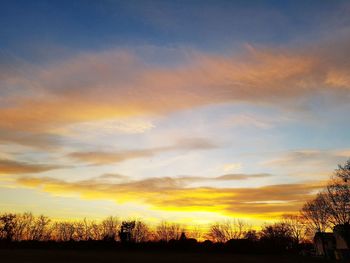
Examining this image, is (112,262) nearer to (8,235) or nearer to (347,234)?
(347,234)

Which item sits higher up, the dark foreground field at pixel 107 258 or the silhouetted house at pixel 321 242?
the silhouetted house at pixel 321 242

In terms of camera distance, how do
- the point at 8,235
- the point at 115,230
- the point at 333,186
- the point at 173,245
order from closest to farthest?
the point at 333,186 < the point at 173,245 < the point at 8,235 < the point at 115,230

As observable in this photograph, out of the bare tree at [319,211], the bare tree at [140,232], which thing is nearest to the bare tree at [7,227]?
the bare tree at [140,232]

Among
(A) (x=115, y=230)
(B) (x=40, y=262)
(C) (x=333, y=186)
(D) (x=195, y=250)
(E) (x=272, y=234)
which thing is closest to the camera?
(B) (x=40, y=262)

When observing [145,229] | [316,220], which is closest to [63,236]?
[145,229]

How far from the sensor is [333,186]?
296 ft

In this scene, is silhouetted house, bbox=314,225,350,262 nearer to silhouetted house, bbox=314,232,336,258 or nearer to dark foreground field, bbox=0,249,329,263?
silhouetted house, bbox=314,232,336,258

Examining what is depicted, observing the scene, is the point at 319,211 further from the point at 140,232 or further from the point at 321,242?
the point at 140,232

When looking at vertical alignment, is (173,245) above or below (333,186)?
below

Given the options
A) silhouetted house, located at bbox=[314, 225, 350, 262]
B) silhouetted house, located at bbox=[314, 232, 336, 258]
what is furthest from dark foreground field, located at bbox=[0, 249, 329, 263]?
silhouetted house, located at bbox=[314, 232, 336, 258]

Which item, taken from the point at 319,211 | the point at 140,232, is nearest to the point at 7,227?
the point at 140,232

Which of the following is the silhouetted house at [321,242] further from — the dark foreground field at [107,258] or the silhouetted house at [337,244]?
the dark foreground field at [107,258]

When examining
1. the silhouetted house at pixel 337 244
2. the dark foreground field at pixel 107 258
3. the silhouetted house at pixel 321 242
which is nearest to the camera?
the dark foreground field at pixel 107 258

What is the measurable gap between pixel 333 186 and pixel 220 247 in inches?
1977
